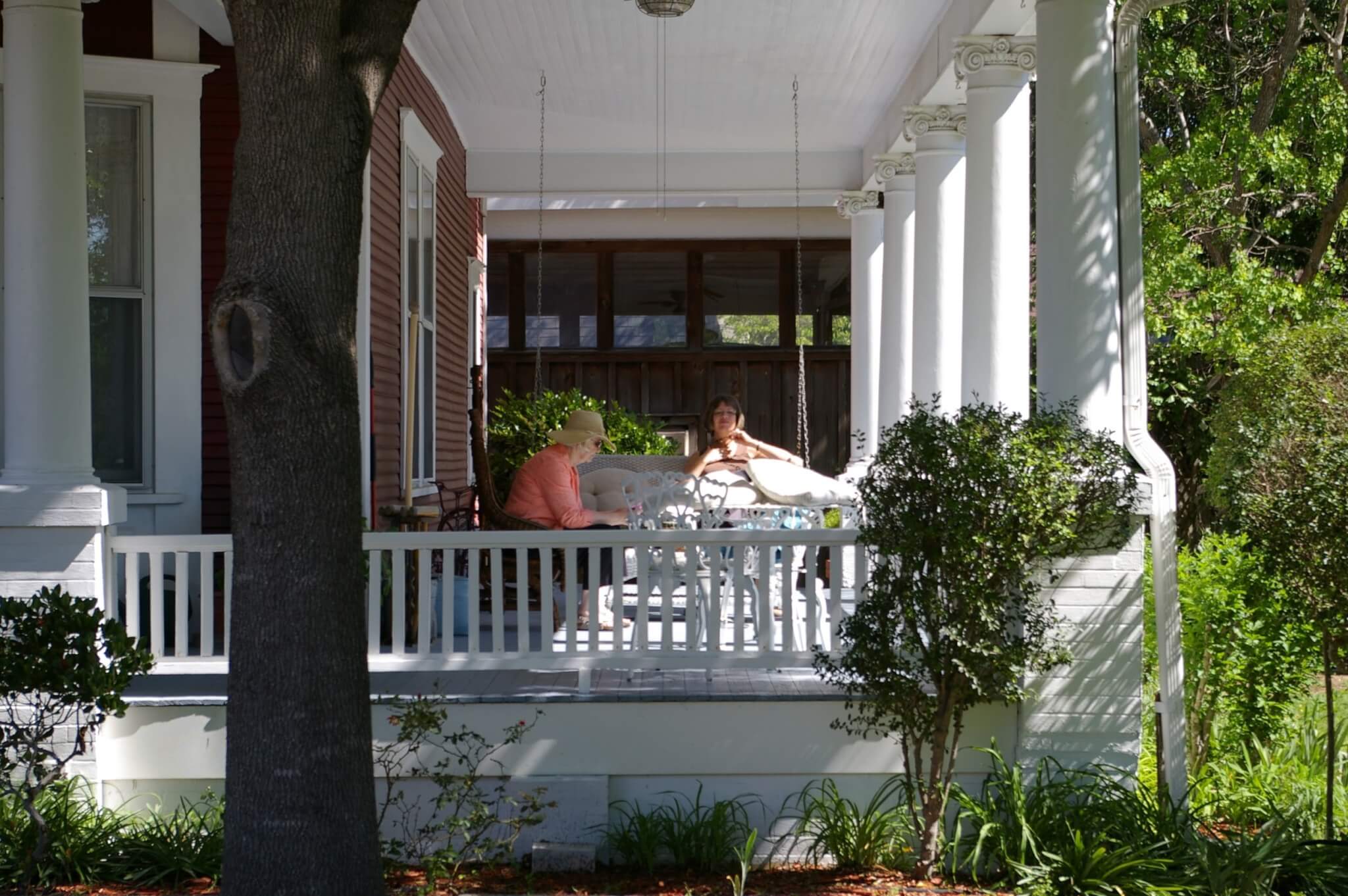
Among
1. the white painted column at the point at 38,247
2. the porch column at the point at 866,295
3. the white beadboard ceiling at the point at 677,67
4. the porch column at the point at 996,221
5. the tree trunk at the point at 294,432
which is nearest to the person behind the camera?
the tree trunk at the point at 294,432

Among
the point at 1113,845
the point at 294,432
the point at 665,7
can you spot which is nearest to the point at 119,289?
the point at 665,7

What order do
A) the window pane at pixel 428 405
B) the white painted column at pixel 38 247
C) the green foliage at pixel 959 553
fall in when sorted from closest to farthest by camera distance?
the green foliage at pixel 959 553 → the white painted column at pixel 38 247 → the window pane at pixel 428 405

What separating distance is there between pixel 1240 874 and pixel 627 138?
870 centimetres

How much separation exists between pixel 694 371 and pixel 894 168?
5.43 meters

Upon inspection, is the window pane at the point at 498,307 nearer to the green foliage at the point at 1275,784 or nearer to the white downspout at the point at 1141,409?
the white downspout at the point at 1141,409

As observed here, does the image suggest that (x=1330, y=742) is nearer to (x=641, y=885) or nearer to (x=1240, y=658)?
(x=1240, y=658)

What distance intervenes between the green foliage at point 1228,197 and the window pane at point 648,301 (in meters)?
5.32

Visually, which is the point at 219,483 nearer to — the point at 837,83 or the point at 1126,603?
the point at 1126,603

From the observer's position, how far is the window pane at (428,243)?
1016cm

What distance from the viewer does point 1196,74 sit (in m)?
12.7

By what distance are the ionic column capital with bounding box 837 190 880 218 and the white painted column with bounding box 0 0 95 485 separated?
7.95 meters

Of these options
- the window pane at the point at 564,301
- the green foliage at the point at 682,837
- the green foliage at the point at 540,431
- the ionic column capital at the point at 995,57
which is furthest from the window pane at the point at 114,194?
the window pane at the point at 564,301

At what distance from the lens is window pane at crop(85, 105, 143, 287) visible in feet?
23.6

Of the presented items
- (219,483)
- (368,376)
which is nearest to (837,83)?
(368,376)
